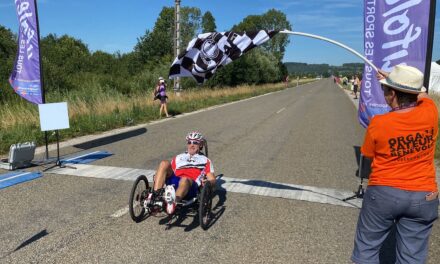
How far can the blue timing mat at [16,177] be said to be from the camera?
6.09 metres

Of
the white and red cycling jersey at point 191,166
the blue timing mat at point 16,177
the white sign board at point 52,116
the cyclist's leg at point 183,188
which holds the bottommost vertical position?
the blue timing mat at point 16,177

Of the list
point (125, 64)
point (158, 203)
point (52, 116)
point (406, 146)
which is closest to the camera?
point (406, 146)

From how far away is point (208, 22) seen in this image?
2581 inches

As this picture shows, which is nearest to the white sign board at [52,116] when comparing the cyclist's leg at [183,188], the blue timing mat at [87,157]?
the blue timing mat at [87,157]

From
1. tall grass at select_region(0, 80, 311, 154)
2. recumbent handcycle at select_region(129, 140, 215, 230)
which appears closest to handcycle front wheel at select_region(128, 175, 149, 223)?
recumbent handcycle at select_region(129, 140, 215, 230)

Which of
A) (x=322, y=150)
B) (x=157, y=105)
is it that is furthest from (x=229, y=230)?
(x=157, y=105)

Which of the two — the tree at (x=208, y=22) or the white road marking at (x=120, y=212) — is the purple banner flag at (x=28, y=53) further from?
the tree at (x=208, y=22)

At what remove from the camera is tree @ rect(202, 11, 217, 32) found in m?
63.2

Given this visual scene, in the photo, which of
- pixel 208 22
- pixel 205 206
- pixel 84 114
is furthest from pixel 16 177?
pixel 208 22

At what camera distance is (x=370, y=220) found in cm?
281

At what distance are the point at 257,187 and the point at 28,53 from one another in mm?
5463

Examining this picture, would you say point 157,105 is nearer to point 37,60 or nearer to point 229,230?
point 37,60

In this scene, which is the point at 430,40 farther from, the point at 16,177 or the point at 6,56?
the point at 6,56

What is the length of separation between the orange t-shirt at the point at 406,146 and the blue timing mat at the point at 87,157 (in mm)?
6475
